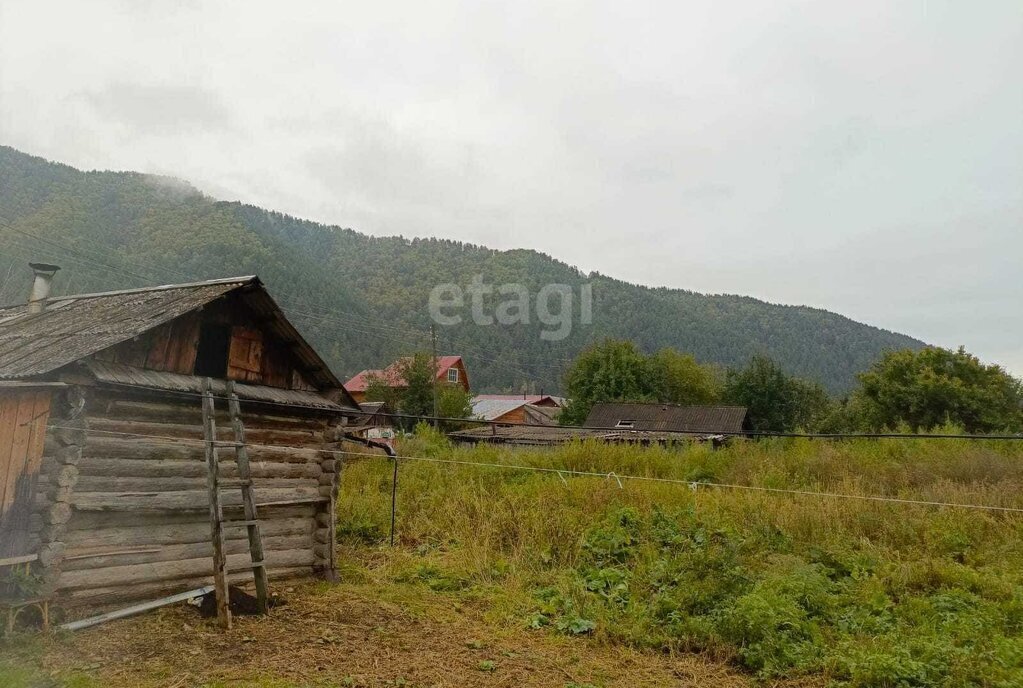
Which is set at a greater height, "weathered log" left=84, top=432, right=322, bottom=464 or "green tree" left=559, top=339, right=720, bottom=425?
"green tree" left=559, top=339, right=720, bottom=425

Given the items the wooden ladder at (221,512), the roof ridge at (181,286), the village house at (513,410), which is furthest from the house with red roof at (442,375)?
the wooden ladder at (221,512)

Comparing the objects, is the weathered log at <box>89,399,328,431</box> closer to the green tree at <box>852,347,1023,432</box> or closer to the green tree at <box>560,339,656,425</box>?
the green tree at <box>852,347,1023,432</box>

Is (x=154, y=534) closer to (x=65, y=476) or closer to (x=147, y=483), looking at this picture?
(x=147, y=483)

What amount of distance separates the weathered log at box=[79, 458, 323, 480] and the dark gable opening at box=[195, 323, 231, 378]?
1.63 metres

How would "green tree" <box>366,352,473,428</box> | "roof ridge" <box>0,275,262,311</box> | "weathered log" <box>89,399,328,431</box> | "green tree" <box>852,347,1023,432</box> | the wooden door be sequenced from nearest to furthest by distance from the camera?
the wooden door → "weathered log" <box>89,399,328,431</box> → "roof ridge" <box>0,275,262,311</box> → "green tree" <box>852,347,1023,432</box> → "green tree" <box>366,352,473,428</box>

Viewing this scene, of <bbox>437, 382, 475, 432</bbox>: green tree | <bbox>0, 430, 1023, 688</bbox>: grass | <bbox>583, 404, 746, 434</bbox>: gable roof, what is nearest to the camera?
<bbox>0, 430, 1023, 688</bbox>: grass

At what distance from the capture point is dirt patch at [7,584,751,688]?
7.39 meters

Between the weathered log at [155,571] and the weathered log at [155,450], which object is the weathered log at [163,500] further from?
the weathered log at [155,571]

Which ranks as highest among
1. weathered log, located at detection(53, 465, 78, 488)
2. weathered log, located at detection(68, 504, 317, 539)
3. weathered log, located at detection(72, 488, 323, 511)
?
weathered log, located at detection(53, 465, 78, 488)

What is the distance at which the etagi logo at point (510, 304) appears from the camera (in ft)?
301

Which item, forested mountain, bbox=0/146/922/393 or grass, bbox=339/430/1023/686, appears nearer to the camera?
grass, bbox=339/430/1023/686

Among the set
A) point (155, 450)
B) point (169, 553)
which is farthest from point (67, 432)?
point (169, 553)

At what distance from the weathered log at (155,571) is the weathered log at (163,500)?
2.89ft

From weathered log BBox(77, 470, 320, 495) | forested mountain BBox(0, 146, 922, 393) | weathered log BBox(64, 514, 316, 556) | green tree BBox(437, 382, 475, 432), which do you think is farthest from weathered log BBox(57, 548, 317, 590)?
forested mountain BBox(0, 146, 922, 393)
